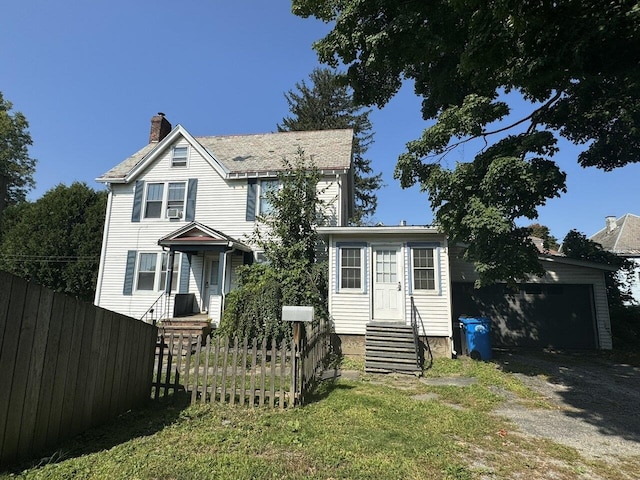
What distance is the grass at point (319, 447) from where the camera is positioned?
3457 mm

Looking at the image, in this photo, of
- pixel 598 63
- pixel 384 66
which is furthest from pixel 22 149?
pixel 598 63

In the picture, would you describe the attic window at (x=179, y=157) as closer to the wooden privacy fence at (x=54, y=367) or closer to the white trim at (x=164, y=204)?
the white trim at (x=164, y=204)

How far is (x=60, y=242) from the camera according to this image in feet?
58.3

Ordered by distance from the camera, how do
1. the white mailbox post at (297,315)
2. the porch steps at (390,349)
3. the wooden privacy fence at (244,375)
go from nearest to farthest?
1. the wooden privacy fence at (244,375)
2. the white mailbox post at (297,315)
3. the porch steps at (390,349)

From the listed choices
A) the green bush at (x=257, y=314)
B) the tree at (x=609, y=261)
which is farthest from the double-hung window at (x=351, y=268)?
the tree at (x=609, y=261)

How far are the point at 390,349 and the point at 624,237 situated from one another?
29.9m

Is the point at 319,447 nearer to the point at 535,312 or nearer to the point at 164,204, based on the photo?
the point at 535,312

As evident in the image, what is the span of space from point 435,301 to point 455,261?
285cm

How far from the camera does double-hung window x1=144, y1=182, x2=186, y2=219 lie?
14.7 metres

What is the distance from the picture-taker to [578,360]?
10.1 metres

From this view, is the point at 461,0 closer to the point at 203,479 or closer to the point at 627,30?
the point at 627,30

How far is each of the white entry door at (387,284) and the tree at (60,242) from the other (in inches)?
599

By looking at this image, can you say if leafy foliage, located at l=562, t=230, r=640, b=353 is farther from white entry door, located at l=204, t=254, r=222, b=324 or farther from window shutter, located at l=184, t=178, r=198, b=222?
window shutter, located at l=184, t=178, r=198, b=222

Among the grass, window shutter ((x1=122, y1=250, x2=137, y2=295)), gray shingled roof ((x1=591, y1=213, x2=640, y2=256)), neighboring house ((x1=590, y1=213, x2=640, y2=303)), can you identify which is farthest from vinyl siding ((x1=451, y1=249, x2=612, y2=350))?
gray shingled roof ((x1=591, y1=213, x2=640, y2=256))
